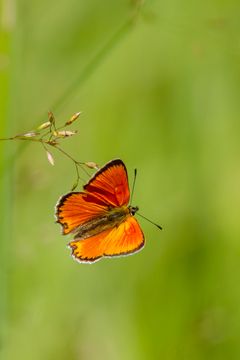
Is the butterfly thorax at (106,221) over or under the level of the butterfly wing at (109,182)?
under

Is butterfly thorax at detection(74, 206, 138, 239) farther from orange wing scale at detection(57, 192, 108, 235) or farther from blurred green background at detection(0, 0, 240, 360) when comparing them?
blurred green background at detection(0, 0, 240, 360)

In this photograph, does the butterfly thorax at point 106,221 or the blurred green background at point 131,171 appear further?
the blurred green background at point 131,171

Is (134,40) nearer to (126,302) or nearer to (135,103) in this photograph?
(135,103)

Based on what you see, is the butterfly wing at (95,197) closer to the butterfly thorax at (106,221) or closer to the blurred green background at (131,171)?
the butterfly thorax at (106,221)

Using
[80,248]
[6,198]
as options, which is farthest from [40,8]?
[80,248]

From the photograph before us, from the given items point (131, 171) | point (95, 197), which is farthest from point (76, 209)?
point (131, 171)

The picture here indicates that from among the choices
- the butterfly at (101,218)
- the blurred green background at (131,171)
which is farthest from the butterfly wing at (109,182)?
the blurred green background at (131,171)

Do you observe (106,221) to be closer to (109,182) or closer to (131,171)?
(109,182)

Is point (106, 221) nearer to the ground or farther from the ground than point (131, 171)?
nearer to the ground
